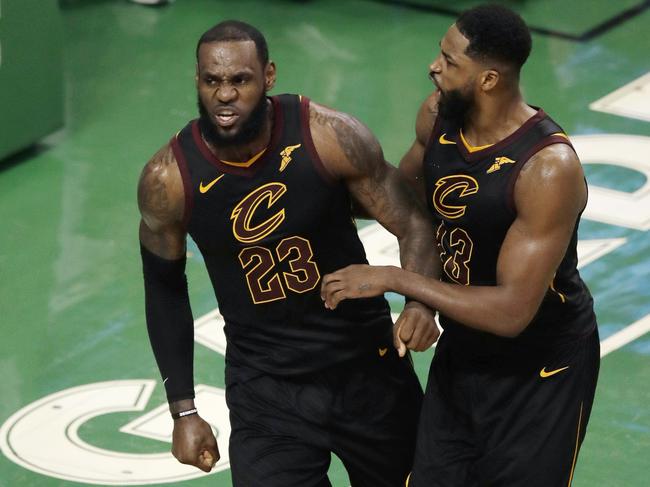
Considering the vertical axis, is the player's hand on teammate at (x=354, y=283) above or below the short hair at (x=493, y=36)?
below

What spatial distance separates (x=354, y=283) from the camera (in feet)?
14.4

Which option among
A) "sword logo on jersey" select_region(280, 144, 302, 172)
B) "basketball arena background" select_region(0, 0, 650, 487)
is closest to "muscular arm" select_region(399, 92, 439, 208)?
"sword logo on jersey" select_region(280, 144, 302, 172)

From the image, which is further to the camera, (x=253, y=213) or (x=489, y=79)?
(x=253, y=213)

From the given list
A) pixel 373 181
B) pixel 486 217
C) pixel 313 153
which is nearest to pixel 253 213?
pixel 313 153

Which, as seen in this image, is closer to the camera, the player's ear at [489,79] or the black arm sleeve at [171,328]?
A: the player's ear at [489,79]

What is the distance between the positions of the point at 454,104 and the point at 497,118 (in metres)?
0.14

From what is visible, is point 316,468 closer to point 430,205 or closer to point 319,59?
point 430,205

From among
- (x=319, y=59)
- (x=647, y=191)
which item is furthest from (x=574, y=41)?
(x=647, y=191)

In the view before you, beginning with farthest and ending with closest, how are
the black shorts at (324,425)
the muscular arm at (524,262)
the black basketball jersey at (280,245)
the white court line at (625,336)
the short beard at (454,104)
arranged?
the white court line at (625,336) < the black shorts at (324,425) < the black basketball jersey at (280,245) < the short beard at (454,104) < the muscular arm at (524,262)

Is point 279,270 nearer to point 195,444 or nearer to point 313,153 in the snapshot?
point 313,153

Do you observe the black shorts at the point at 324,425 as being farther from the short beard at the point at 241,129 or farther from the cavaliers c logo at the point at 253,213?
the short beard at the point at 241,129

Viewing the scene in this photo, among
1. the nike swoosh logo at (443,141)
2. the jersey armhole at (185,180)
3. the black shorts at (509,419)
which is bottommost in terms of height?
the black shorts at (509,419)

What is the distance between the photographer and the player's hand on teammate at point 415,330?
4.41m

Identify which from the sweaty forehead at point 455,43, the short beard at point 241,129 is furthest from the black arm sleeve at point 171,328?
the sweaty forehead at point 455,43
